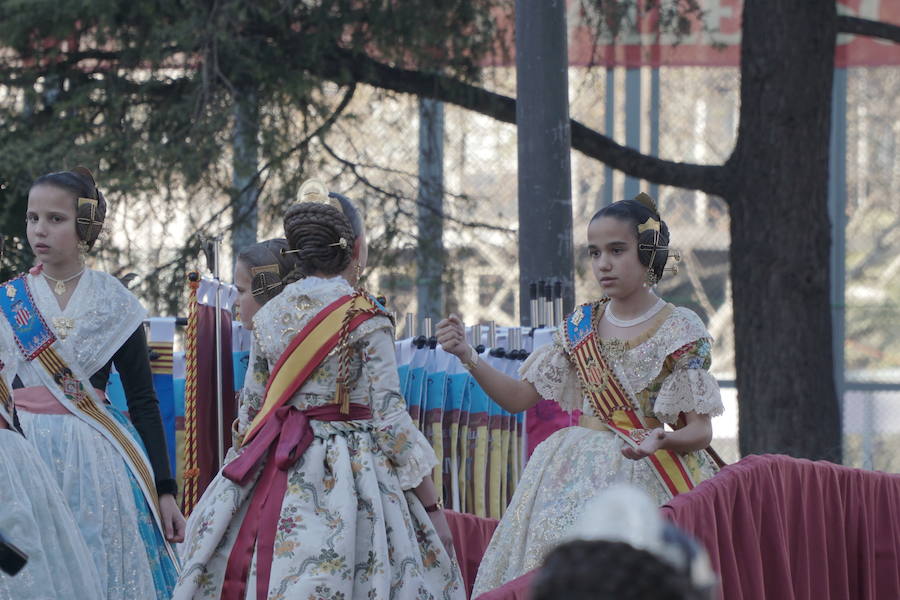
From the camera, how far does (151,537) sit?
4012 millimetres

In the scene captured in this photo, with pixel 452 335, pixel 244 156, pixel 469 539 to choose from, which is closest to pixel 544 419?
pixel 469 539

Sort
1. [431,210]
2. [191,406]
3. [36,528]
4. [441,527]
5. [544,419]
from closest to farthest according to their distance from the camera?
[36,528], [441,527], [191,406], [544,419], [431,210]

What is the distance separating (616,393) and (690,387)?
0.24 metres

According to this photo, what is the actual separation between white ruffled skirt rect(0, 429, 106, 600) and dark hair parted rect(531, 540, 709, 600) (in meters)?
2.31

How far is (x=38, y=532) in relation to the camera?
11.2ft

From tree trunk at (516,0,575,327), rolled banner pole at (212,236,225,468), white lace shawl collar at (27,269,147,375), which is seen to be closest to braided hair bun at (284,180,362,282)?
white lace shawl collar at (27,269,147,375)

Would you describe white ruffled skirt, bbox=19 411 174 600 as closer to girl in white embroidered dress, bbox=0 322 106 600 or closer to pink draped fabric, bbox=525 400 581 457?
girl in white embroidered dress, bbox=0 322 106 600

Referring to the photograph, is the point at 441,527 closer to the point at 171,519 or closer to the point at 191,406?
the point at 171,519

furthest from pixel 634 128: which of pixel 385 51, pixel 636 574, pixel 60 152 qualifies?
pixel 636 574

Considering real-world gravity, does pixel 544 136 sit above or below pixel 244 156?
below

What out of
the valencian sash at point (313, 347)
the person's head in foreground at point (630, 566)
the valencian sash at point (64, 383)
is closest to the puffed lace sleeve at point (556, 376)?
the valencian sash at point (313, 347)

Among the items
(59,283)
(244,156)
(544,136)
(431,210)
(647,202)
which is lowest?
(59,283)

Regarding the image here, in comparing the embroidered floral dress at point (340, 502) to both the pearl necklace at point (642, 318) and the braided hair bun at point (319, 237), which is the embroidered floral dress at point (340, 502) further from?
the pearl necklace at point (642, 318)

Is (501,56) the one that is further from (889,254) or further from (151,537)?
(151,537)
